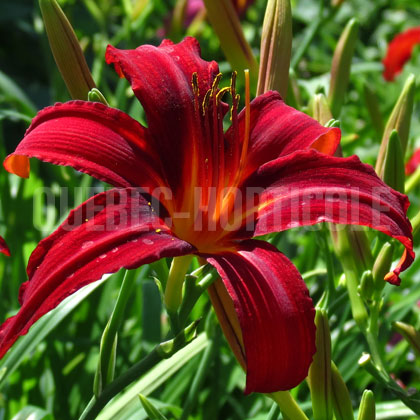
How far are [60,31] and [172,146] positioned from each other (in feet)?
0.57

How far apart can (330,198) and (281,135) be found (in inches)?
4.8

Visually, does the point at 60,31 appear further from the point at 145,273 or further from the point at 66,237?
the point at 145,273

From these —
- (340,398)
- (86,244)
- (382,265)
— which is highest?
(86,244)

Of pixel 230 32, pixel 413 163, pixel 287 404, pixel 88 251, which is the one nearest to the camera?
pixel 88 251

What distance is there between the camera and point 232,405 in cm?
110

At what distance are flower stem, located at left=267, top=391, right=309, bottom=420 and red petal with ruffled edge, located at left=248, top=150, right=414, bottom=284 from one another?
0.50 feet

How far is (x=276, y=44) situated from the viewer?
0.79m

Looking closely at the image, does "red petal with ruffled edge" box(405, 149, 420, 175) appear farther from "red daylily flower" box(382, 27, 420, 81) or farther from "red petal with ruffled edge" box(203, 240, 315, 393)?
"red petal with ruffled edge" box(203, 240, 315, 393)

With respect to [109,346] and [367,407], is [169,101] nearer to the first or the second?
[109,346]

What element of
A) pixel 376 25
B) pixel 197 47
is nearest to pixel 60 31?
pixel 197 47

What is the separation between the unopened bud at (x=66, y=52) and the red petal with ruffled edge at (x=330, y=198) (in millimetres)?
213

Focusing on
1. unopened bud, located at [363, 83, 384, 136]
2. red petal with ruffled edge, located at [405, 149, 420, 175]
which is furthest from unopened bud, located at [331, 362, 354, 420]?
red petal with ruffled edge, located at [405, 149, 420, 175]

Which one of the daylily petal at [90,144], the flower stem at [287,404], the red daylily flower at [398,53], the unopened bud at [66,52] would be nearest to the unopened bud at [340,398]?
the flower stem at [287,404]

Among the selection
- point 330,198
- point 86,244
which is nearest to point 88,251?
point 86,244
